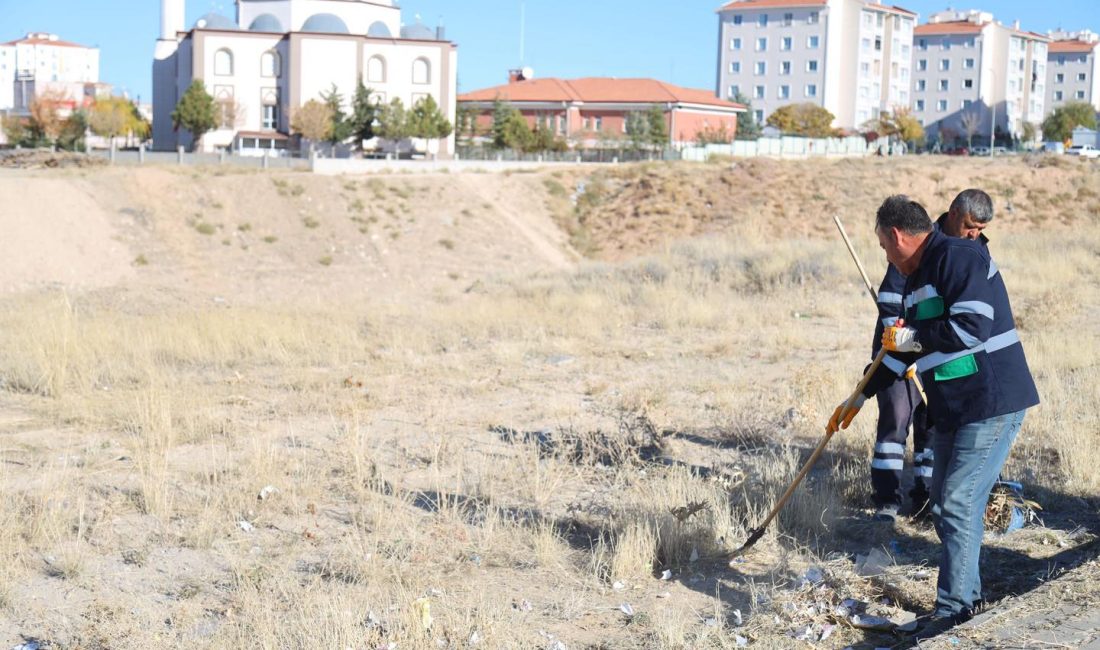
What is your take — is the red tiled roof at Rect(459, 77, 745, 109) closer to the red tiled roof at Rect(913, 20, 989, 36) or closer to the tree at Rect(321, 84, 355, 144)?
the tree at Rect(321, 84, 355, 144)

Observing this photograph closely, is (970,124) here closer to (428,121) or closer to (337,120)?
(428,121)

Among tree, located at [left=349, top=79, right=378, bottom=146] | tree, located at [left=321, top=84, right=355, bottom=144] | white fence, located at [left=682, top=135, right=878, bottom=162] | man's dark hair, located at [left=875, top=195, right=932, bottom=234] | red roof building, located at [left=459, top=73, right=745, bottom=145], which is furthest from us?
red roof building, located at [left=459, top=73, right=745, bottom=145]

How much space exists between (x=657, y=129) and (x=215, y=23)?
2854cm

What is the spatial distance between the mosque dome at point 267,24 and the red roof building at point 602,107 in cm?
1426

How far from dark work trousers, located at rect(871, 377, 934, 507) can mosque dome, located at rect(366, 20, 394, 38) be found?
66463mm

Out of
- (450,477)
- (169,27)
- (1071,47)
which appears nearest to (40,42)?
(169,27)

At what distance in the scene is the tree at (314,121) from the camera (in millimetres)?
60781

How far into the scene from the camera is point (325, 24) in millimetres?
66188

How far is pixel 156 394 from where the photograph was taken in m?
8.95

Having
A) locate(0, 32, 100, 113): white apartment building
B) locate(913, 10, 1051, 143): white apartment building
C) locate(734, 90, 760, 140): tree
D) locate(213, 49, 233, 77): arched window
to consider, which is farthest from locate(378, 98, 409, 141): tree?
locate(0, 32, 100, 113): white apartment building

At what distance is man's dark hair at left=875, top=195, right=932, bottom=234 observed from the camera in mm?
4352

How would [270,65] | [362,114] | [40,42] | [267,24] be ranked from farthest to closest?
[40,42], [267,24], [270,65], [362,114]

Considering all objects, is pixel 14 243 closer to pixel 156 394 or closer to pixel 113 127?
pixel 156 394

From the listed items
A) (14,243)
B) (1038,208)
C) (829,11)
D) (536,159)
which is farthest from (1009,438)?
(829,11)
